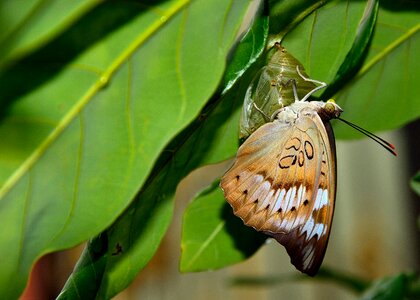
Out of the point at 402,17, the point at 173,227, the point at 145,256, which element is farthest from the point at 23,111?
the point at 173,227

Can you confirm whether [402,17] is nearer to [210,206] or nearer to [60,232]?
[210,206]

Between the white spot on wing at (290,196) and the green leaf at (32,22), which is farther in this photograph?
the white spot on wing at (290,196)

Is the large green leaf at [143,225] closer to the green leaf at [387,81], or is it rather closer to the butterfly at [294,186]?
the butterfly at [294,186]

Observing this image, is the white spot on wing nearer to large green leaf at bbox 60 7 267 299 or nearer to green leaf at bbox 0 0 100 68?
large green leaf at bbox 60 7 267 299

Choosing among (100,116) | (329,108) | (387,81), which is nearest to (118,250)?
(100,116)

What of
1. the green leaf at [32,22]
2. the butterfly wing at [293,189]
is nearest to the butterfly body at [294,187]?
the butterfly wing at [293,189]
